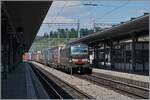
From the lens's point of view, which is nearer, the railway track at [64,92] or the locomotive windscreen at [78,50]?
the railway track at [64,92]

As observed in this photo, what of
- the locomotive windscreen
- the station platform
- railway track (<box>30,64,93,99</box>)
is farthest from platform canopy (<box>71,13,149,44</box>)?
the station platform

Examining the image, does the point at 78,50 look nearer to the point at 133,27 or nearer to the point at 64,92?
the point at 133,27

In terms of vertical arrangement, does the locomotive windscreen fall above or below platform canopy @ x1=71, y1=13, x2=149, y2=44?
A: below

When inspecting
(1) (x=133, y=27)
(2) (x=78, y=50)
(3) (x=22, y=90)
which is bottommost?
(3) (x=22, y=90)

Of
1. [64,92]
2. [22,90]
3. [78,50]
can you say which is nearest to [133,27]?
[78,50]

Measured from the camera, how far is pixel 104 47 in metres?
51.9

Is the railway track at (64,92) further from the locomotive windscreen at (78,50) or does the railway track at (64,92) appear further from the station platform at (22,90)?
the locomotive windscreen at (78,50)

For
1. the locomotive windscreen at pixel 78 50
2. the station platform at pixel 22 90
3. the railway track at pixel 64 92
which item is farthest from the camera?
the locomotive windscreen at pixel 78 50

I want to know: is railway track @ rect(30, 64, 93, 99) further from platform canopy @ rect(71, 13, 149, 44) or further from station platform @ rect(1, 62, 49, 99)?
platform canopy @ rect(71, 13, 149, 44)

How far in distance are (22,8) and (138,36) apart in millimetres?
16683

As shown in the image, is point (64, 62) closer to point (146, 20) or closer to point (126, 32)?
point (126, 32)

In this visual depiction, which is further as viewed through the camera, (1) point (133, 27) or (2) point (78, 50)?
(2) point (78, 50)

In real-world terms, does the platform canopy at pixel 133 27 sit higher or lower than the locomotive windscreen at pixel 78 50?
higher

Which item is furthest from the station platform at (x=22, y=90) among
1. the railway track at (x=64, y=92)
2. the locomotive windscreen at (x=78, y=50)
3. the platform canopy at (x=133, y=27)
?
the locomotive windscreen at (x=78, y=50)
